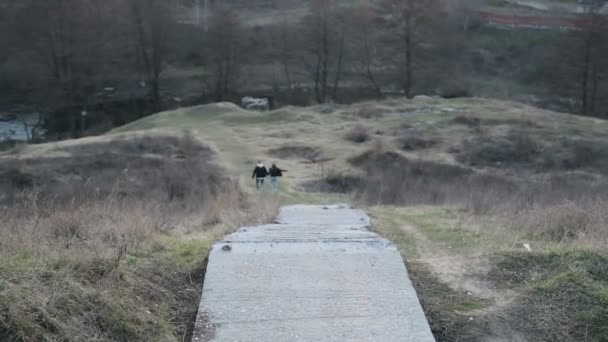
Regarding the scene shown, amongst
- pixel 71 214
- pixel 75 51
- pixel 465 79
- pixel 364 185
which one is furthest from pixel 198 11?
pixel 71 214

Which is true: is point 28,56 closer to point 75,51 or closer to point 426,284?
point 75,51

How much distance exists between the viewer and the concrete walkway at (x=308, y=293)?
4.53 metres

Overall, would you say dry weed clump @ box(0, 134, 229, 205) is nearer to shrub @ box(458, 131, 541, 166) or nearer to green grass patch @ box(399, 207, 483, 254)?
green grass patch @ box(399, 207, 483, 254)

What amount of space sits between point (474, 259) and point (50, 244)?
3919 mm

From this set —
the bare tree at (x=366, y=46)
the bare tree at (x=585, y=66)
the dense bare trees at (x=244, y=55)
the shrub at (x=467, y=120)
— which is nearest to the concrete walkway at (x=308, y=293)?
the shrub at (x=467, y=120)

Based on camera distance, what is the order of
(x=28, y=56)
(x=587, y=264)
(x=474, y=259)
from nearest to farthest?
(x=587, y=264) < (x=474, y=259) < (x=28, y=56)

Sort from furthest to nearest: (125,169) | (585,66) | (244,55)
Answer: (244,55)
(585,66)
(125,169)

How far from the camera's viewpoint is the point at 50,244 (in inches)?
226

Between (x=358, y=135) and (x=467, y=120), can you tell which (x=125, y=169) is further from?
(x=467, y=120)

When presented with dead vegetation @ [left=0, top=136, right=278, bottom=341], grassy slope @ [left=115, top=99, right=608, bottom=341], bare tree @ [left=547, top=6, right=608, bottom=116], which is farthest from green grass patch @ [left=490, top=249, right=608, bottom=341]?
bare tree @ [left=547, top=6, right=608, bottom=116]

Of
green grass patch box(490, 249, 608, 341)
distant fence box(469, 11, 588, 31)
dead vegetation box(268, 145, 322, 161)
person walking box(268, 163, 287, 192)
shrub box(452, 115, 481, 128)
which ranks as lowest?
dead vegetation box(268, 145, 322, 161)

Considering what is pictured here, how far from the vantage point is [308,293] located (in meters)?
5.10

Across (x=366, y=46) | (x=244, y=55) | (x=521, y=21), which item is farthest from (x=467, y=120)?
(x=521, y=21)

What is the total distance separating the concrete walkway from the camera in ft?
14.9
